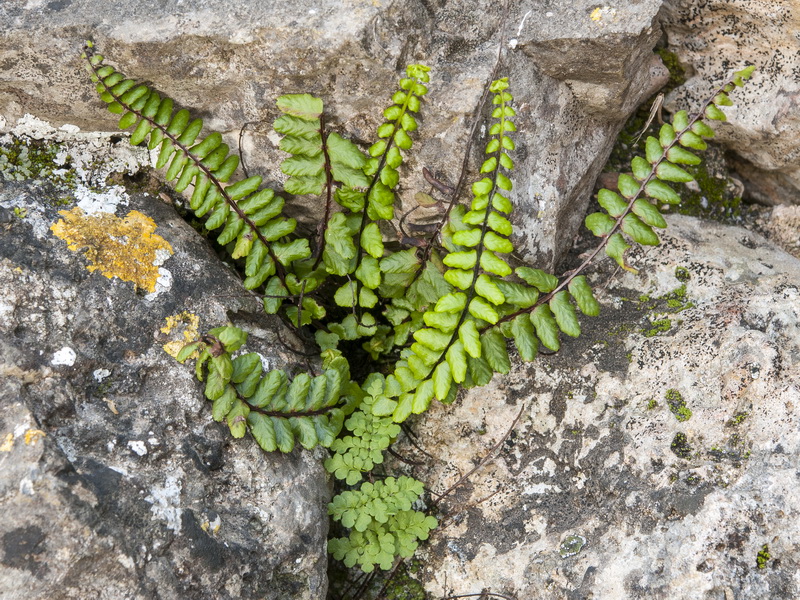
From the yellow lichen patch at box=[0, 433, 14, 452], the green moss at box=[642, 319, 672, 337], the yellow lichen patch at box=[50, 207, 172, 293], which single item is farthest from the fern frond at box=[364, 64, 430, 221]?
the yellow lichen patch at box=[0, 433, 14, 452]

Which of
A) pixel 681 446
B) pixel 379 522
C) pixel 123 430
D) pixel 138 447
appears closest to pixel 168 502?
pixel 138 447

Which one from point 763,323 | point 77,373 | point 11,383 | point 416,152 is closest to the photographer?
point 11,383

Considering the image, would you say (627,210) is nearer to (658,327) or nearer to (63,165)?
(658,327)

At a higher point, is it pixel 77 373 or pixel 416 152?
pixel 416 152

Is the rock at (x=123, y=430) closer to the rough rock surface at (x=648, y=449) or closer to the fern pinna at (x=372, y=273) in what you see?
the fern pinna at (x=372, y=273)

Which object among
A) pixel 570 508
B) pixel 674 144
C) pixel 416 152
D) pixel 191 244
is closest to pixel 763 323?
pixel 674 144

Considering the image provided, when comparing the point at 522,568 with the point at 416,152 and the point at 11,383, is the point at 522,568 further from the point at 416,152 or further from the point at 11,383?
the point at 11,383
